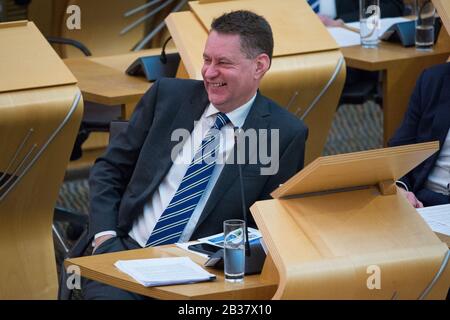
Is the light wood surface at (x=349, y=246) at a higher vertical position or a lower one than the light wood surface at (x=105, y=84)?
higher

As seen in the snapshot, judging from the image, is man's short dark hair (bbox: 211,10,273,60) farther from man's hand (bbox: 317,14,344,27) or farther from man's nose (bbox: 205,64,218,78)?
man's hand (bbox: 317,14,344,27)

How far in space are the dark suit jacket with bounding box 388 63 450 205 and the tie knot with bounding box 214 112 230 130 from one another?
796 mm

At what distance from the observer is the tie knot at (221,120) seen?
136 inches

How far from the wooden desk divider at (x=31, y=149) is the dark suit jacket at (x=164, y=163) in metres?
0.25

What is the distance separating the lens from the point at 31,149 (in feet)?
12.2

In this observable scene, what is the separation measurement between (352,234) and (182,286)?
0.49m

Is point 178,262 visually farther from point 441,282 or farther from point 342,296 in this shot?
point 441,282

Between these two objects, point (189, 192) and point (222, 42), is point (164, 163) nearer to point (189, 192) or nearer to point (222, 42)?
point (189, 192)

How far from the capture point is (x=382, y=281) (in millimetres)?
2836

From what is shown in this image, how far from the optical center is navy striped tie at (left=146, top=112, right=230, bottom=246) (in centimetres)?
342

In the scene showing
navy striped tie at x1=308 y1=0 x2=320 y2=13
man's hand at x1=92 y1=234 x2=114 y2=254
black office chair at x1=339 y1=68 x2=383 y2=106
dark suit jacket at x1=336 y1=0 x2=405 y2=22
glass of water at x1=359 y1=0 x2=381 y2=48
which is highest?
glass of water at x1=359 y1=0 x2=381 y2=48

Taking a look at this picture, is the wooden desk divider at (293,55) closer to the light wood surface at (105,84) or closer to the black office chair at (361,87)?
the light wood surface at (105,84)

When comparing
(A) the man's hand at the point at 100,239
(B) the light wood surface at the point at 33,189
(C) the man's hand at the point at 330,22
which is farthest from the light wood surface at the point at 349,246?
(C) the man's hand at the point at 330,22

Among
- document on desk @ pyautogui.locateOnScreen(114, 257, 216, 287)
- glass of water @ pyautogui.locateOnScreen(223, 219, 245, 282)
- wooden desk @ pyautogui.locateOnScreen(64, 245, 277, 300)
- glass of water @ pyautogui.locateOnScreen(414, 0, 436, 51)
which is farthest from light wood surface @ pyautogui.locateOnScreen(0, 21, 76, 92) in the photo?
glass of water @ pyautogui.locateOnScreen(414, 0, 436, 51)
